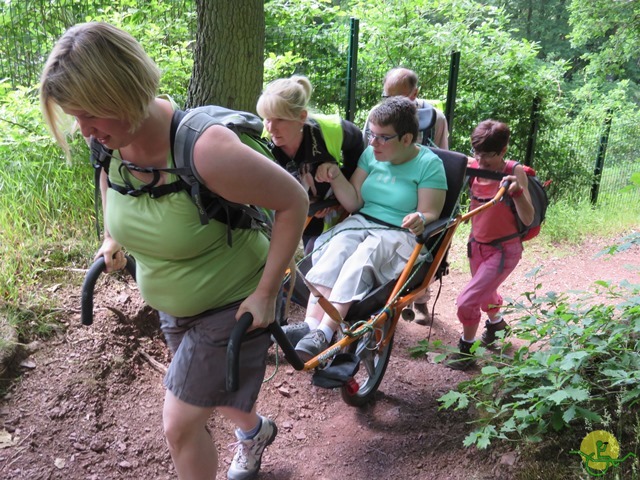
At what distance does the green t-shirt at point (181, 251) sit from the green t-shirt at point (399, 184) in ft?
4.43

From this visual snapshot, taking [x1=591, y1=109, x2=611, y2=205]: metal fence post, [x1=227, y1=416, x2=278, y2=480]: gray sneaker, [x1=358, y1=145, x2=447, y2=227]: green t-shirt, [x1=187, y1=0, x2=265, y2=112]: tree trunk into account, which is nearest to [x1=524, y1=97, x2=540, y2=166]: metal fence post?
[x1=591, y1=109, x2=611, y2=205]: metal fence post

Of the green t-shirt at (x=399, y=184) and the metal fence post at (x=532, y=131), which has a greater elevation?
the green t-shirt at (x=399, y=184)

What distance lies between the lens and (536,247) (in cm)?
677

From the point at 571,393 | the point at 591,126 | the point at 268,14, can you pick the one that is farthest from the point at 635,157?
the point at 571,393

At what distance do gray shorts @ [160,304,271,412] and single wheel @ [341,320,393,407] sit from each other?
1.00 meters

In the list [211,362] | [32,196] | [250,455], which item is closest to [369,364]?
[250,455]

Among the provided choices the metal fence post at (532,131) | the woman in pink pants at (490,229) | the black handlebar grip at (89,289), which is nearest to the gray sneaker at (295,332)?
the black handlebar grip at (89,289)

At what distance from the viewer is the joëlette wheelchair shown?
99.5 inches

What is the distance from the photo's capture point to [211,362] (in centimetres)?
194

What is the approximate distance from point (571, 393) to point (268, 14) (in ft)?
20.3

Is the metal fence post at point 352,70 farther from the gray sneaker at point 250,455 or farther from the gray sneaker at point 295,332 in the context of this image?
the gray sneaker at point 250,455

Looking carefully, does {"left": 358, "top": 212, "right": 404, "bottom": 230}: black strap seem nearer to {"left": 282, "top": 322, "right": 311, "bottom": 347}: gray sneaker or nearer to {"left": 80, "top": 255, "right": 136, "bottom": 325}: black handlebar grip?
{"left": 282, "top": 322, "right": 311, "bottom": 347}: gray sneaker

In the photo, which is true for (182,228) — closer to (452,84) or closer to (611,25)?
(452,84)

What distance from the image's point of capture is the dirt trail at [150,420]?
266 centimetres
